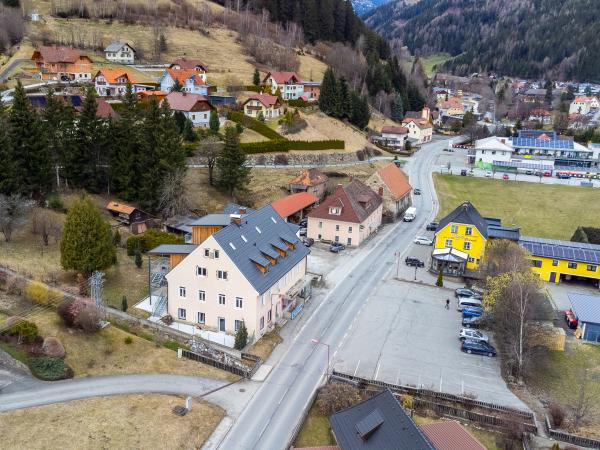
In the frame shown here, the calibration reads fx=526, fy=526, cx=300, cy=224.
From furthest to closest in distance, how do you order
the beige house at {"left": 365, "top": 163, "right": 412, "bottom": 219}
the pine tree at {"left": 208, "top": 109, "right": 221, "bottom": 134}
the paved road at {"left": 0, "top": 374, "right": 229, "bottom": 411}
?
the pine tree at {"left": 208, "top": 109, "right": 221, "bottom": 134} → the beige house at {"left": 365, "top": 163, "right": 412, "bottom": 219} → the paved road at {"left": 0, "top": 374, "right": 229, "bottom": 411}

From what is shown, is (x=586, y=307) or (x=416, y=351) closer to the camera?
(x=416, y=351)

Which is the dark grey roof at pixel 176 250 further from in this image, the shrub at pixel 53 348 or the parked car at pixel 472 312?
the parked car at pixel 472 312

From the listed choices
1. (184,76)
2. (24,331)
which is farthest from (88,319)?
(184,76)

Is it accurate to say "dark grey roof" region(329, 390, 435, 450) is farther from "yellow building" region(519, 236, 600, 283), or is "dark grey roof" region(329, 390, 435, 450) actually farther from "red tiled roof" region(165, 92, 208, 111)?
"red tiled roof" region(165, 92, 208, 111)

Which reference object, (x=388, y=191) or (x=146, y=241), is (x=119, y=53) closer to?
(x=388, y=191)

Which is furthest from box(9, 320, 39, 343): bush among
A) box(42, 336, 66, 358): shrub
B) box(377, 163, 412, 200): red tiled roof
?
box(377, 163, 412, 200): red tiled roof

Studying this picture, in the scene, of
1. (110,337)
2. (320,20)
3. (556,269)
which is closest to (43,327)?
(110,337)
